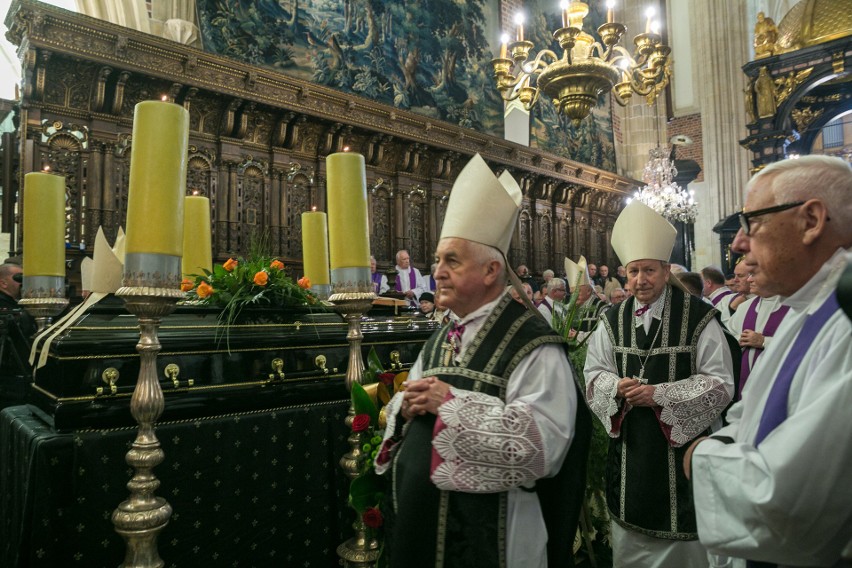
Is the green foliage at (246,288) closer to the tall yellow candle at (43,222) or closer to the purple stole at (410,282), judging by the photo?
the tall yellow candle at (43,222)

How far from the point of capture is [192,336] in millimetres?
2256

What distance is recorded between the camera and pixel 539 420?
4.60 feet

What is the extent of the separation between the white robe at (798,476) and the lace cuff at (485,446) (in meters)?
0.38

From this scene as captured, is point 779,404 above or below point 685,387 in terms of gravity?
above

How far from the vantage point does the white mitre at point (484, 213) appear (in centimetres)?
169

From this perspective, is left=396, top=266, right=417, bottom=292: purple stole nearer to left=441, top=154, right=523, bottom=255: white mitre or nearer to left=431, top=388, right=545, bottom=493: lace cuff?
left=441, top=154, right=523, bottom=255: white mitre

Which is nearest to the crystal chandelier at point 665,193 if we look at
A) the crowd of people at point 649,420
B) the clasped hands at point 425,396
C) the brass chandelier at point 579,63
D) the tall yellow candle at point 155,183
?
the brass chandelier at point 579,63

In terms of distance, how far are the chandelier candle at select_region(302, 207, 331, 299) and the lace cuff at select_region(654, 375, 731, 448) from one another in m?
1.87

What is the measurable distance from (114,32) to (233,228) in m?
2.65

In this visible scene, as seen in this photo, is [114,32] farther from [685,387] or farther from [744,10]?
[744,10]

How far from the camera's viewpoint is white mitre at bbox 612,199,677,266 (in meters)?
2.58

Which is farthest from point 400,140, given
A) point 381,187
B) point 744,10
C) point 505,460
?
point 744,10

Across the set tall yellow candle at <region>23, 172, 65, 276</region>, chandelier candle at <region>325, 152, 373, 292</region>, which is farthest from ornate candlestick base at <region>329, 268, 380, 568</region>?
tall yellow candle at <region>23, 172, 65, 276</region>

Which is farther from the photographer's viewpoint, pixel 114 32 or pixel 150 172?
pixel 114 32
